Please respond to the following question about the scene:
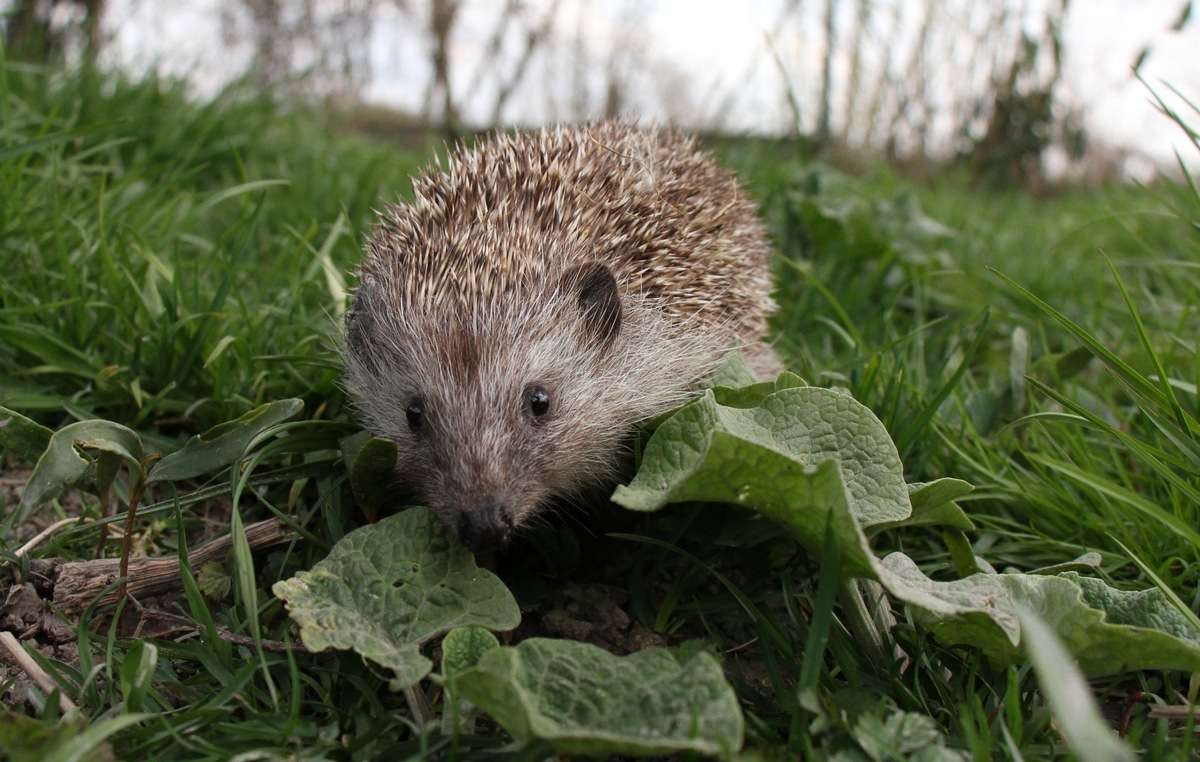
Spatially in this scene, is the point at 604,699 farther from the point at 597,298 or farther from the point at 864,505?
the point at 597,298

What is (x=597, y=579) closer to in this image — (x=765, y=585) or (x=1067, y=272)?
(x=765, y=585)

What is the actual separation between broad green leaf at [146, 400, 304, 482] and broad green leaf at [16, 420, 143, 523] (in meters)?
0.21

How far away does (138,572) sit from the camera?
2.51m

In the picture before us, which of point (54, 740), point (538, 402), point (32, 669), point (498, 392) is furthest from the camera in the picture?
point (538, 402)

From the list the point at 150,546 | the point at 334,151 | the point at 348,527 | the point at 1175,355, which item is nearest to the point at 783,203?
the point at 1175,355

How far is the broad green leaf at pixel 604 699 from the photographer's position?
1.69 meters

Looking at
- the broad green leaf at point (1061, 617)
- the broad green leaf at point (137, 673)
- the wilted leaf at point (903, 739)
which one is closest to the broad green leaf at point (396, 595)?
the broad green leaf at point (137, 673)

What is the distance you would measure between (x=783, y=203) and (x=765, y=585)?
3653mm

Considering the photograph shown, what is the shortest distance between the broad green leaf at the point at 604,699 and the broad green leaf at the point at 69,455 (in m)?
1.23

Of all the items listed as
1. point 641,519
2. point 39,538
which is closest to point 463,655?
point 641,519

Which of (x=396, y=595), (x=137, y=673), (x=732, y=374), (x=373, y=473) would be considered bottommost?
(x=137, y=673)

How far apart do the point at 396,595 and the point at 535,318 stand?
1.13 metres

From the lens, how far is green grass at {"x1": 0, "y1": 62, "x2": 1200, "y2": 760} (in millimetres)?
2080

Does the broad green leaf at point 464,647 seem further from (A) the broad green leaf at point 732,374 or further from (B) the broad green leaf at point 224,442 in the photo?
(A) the broad green leaf at point 732,374
